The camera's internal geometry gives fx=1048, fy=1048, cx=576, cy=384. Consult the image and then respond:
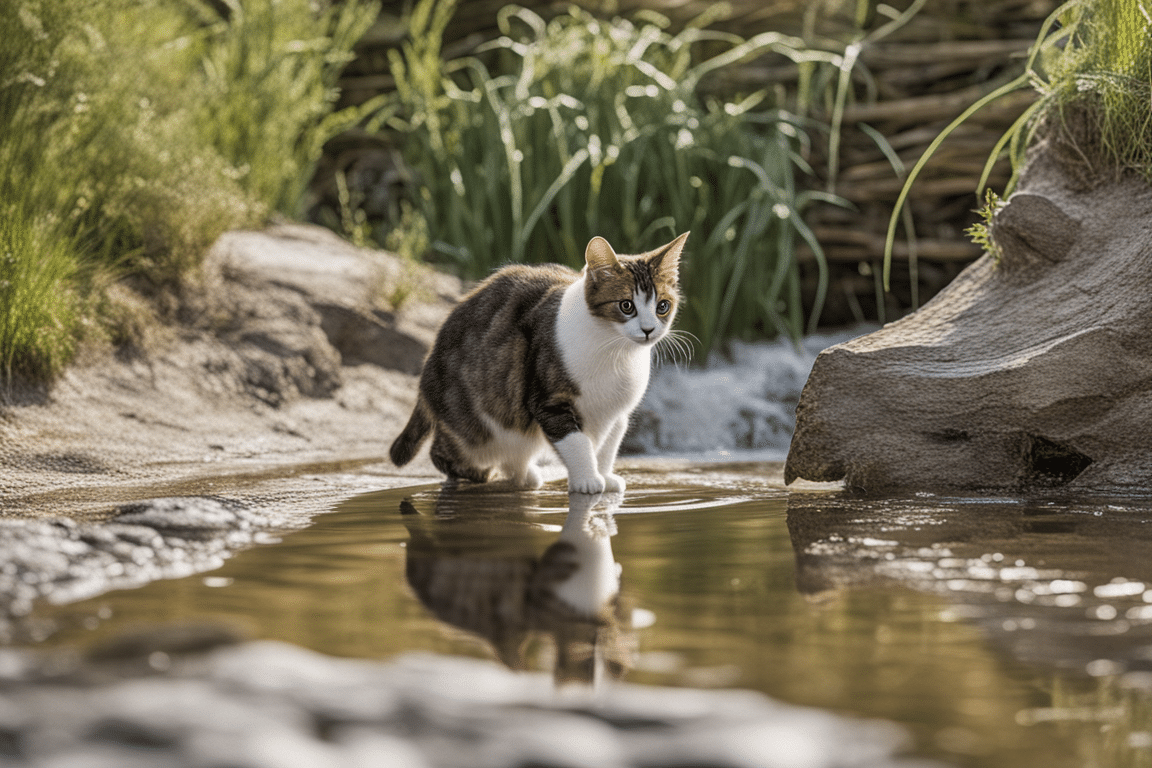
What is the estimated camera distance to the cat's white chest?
A: 10.4 feet

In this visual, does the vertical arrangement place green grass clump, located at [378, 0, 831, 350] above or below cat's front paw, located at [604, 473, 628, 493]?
above

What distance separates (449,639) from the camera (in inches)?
57.2

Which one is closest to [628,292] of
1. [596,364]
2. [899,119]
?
[596,364]

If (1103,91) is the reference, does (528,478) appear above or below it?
below

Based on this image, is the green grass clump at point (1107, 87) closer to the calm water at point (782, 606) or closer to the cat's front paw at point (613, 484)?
the calm water at point (782, 606)

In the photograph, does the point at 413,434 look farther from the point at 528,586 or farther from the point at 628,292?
the point at 528,586

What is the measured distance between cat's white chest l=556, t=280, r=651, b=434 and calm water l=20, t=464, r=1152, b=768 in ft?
2.20

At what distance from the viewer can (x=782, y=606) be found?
5.41 feet

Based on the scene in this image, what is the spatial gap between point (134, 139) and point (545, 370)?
2426mm

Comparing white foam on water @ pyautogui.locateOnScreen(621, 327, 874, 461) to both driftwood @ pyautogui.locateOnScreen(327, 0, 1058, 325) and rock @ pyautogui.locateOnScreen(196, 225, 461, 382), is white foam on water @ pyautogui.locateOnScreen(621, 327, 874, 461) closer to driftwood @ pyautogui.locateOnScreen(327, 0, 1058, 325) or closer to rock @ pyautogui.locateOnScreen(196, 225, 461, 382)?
driftwood @ pyautogui.locateOnScreen(327, 0, 1058, 325)

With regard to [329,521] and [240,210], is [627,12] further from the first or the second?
[329,521]

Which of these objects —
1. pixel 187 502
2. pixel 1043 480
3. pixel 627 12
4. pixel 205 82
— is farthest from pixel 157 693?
pixel 627 12

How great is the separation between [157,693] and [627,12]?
235 inches

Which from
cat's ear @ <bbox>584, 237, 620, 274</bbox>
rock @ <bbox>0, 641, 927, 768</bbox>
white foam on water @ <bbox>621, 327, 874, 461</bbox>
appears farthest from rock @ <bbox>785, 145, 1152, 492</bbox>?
rock @ <bbox>0, 641, 927, 768</bbox>
